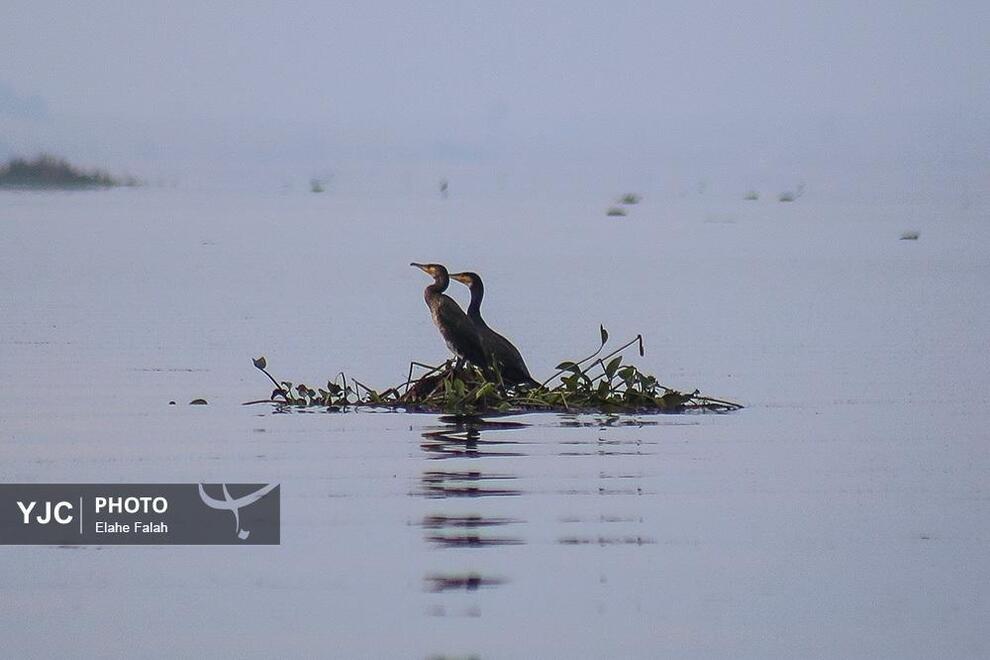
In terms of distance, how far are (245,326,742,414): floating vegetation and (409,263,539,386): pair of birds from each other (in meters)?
0.08

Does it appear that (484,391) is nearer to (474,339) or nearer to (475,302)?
(474,339)

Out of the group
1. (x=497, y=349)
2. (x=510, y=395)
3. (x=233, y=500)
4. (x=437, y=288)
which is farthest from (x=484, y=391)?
(x=233, y=500)

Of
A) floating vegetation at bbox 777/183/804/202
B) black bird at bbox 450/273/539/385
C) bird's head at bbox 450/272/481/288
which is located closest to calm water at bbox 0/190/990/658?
black bird at bbox 450/273/539/385

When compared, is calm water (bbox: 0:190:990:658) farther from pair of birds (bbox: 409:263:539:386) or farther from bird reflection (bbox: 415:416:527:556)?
pair of birds (bbox: 409:263:539:386)

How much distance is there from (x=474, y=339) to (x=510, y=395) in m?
0.48

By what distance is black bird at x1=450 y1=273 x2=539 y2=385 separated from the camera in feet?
49.8

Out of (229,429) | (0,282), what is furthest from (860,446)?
(0,282)

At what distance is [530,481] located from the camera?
498 inches

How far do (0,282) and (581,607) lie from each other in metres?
23.1

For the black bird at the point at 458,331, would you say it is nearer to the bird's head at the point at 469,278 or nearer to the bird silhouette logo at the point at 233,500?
the bird's head at the point at 469,278

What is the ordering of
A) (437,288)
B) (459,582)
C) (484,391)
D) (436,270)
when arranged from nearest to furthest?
1. (459,582)
2. (484,391)
3. (437,288)
4. (436,270)

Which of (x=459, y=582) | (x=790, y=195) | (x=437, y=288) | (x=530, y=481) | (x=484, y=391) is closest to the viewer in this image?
(x=459, y=582)

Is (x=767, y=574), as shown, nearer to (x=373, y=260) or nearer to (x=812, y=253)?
(x=373, y=260)

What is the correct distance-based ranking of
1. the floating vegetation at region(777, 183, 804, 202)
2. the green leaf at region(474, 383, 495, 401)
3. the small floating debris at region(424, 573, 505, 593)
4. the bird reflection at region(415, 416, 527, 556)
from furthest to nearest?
the floating vegetation at region(777, 183, 804, 202) → the green leaf at region(474, 383, 495, 401) → the bird reflection at region(415, 416, 527, 556) → the small floating debris at region(424, 573, 505, 593)
